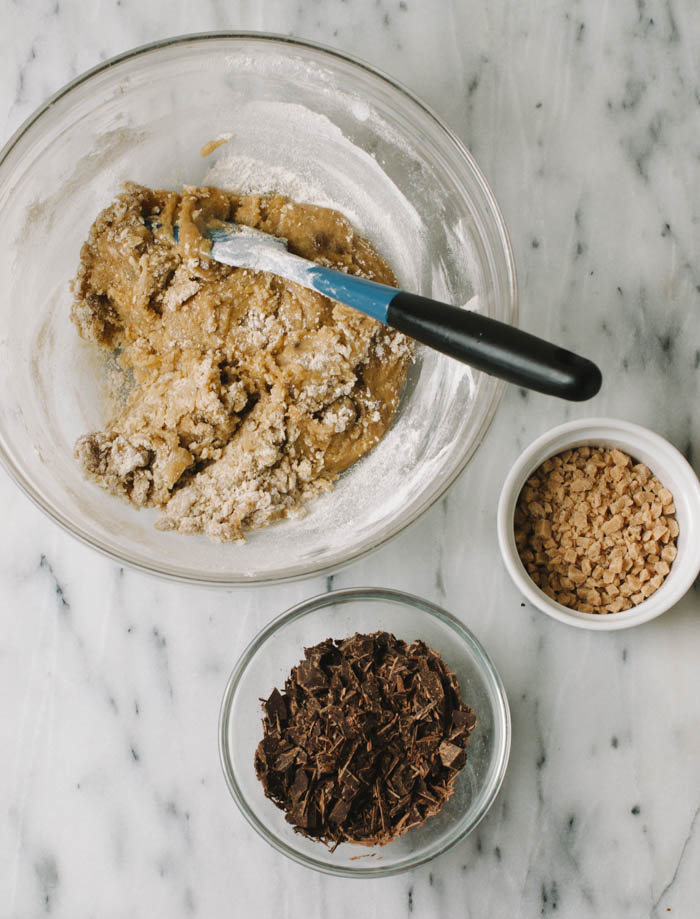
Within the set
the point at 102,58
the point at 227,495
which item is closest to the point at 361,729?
the point at 227,495

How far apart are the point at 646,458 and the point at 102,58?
1688 millimetres

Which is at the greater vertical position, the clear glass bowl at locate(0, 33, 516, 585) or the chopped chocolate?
the clear glass bowl at locate(0, 33, 516, 585)

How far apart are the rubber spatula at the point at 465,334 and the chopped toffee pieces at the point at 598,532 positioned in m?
0.57

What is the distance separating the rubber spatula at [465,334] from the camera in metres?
1.33

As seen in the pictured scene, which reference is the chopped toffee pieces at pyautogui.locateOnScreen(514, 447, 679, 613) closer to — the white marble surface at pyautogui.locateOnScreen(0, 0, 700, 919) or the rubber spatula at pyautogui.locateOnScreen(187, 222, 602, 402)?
the white marble surface at pyautogui.locateOnScreen(0, 0, 700, 919)

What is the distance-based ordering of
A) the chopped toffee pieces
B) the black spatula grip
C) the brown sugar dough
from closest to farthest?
1. the black spatula grip
2. the brown sugar dough
3. the chopped toffee pieces

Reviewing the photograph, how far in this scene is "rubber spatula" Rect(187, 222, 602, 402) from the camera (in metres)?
1.33

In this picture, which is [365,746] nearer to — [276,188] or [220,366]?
[220,366]

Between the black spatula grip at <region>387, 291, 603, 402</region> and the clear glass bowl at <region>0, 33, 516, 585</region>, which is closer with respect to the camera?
the black spatula grip at <region>387, 291, 603, 402</region>

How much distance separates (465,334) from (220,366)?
2.16ft

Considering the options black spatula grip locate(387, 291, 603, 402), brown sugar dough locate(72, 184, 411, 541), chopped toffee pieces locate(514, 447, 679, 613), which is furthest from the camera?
chopped toffee pieces locate(514, 447, 679, 613)

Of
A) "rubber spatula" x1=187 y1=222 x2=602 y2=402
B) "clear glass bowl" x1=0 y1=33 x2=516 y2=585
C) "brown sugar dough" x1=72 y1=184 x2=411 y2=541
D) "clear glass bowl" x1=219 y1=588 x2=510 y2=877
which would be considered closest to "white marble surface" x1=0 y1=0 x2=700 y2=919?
"clear glass bowl" x1=219 y1=588 x2=510 y2=877

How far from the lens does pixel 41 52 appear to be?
6.57 feet

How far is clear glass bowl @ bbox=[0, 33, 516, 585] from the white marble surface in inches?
7.8
